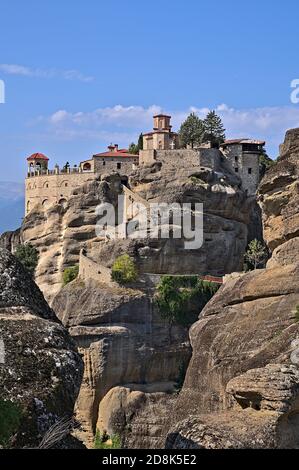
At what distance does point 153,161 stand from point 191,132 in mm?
10600

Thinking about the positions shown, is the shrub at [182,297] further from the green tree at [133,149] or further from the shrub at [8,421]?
the shrub at [8,421]

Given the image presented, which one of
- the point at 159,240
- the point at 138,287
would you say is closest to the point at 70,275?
the point at 138,287

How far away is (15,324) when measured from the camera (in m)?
20.3

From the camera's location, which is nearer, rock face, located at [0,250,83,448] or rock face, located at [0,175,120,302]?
rock face, located at [0,250,83,448]

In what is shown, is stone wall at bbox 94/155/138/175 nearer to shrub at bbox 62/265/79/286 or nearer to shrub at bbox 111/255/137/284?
shrub at bbox 62/265/79/286

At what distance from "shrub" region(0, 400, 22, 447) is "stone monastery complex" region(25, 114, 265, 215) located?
7032 cm

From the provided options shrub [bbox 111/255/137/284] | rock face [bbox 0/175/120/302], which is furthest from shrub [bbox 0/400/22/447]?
rock face [bbox 0/175/120/302]

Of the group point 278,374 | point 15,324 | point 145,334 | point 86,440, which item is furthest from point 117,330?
point 15,324

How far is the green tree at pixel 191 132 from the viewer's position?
96.1 metres

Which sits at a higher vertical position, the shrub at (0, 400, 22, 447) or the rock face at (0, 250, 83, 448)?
the rock face at (0, 250, 83, 448)

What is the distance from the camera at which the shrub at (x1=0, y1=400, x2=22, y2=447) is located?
17.8 m

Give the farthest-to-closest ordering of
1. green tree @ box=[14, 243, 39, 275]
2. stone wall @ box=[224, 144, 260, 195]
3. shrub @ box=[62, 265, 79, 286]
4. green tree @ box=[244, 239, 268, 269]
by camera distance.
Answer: stone wall @ box=[224, 144, 260, 195] → green tree @ box=[14, 243, 39, 275] → shrub @ box=[62, 265, 79, 286] → green tree @ box=[244, 239, 268, 269]

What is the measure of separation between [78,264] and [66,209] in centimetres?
584
